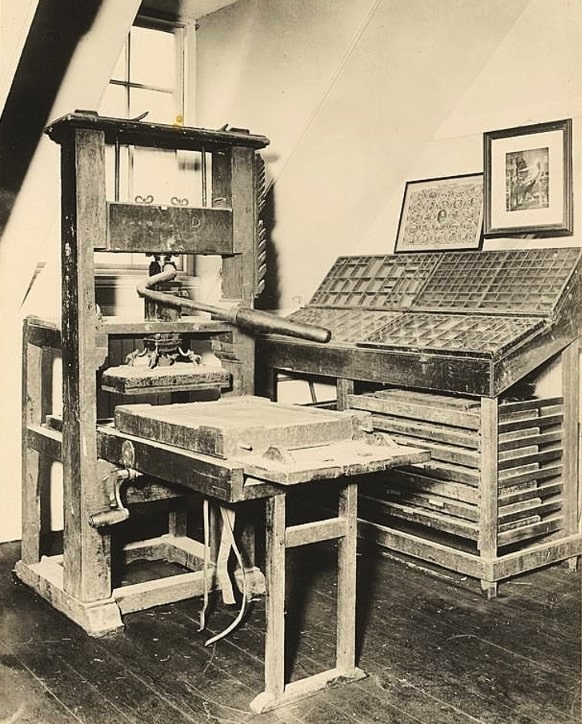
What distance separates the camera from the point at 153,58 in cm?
465

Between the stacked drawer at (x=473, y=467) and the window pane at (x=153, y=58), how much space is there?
2.16 m

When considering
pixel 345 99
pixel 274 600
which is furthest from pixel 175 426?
pixel 345 99

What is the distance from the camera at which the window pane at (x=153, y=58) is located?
4.62m

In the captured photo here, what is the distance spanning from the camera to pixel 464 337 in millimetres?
3551

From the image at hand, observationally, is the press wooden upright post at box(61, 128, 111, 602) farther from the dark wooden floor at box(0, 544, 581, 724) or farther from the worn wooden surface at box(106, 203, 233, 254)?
the dark wooden floor at box(0, 544, 581, 724)

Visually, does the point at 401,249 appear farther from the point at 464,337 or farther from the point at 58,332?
the point at 58,332

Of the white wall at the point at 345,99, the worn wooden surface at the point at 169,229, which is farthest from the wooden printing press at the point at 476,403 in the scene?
the worn wooden surface at the point at 169,229

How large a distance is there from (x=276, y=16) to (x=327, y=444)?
2391 mm

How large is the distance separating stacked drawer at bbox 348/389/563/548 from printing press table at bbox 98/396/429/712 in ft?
2.99

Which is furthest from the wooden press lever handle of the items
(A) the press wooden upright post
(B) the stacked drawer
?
(B) the stacked drawer

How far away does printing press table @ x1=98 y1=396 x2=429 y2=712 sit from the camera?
7.96 ft

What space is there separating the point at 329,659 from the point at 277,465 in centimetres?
88

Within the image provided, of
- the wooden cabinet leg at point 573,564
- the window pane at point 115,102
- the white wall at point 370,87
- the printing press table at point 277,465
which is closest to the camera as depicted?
the printing press table at point 277,465

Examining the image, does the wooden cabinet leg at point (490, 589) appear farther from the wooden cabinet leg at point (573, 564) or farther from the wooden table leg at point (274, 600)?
the wooden table leg at point (274, 600)
